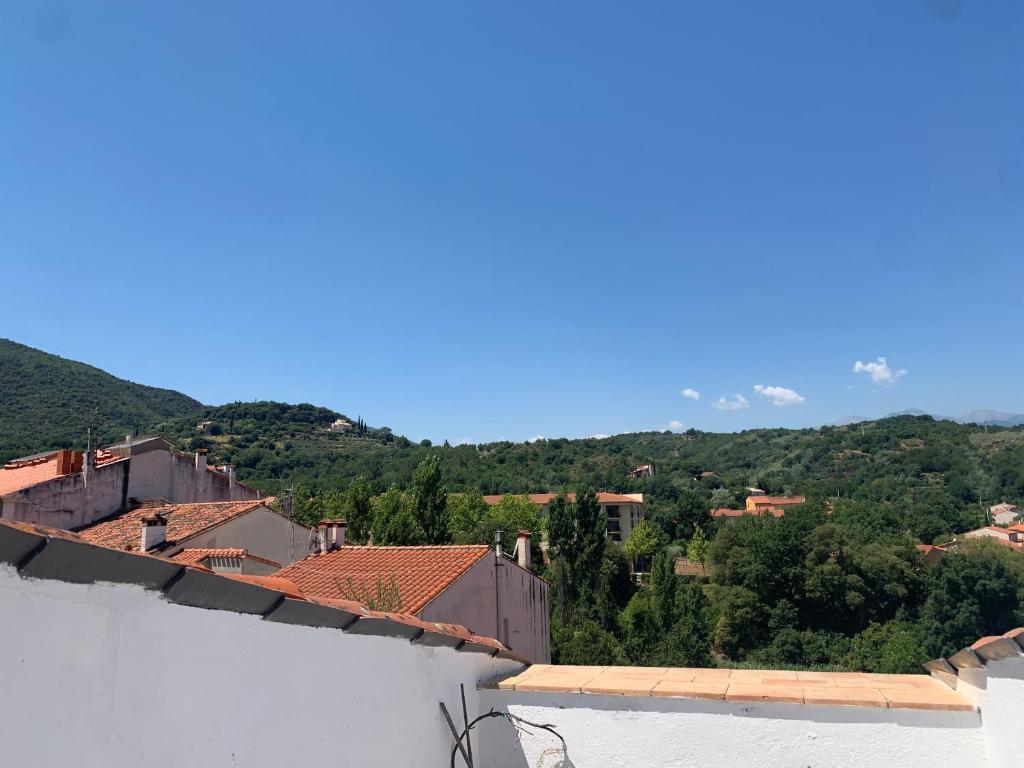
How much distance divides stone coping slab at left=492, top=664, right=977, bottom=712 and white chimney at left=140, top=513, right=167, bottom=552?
1251 centimetres

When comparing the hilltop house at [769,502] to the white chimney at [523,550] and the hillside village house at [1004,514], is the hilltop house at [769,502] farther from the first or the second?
the white chimney at [523,550]

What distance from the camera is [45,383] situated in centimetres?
8000

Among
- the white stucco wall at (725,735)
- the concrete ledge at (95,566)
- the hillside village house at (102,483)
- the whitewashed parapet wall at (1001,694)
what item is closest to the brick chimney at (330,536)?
the hillside village house at (102,483)

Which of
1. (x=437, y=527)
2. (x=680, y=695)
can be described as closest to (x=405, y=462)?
(x=437, y=527)

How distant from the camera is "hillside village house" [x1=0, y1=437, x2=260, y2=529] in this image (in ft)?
59.2

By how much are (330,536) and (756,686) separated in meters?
13.4

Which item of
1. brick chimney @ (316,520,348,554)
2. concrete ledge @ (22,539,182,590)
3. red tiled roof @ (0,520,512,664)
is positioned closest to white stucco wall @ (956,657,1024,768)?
red tiled roof @ (0,520,512,664)

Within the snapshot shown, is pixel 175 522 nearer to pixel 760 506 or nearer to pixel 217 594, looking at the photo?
pixel 217 594

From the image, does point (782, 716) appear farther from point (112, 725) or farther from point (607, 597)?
point (607, 597)

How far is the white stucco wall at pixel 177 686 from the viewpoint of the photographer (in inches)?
76.8

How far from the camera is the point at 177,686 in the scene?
98.0 inches

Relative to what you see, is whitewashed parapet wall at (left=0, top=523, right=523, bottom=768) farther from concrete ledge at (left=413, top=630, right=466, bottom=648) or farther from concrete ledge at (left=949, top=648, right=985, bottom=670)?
concrete ledge at (left=949, top=648, right=985, bottom=670)

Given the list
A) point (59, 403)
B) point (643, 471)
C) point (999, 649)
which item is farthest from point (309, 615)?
point (643, 471)

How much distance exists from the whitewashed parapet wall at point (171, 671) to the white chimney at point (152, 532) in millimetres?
13414
